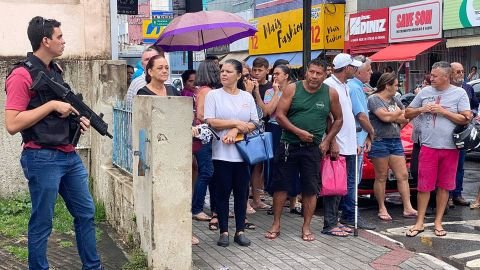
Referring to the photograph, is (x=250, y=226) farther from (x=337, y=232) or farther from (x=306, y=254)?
(x=306, y=254)

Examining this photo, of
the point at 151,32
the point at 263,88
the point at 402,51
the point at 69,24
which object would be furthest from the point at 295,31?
the point at 69,24

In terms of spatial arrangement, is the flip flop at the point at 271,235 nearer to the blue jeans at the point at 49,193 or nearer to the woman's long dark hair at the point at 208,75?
the woman's long dark hair at the point at 208,75

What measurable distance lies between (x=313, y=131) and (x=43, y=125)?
2805 millimetres

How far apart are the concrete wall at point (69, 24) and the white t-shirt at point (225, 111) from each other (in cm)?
278

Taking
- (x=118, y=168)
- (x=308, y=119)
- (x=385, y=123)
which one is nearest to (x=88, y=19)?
(x=118, y=168)

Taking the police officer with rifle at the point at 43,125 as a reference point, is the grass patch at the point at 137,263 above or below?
below

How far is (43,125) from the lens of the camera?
15.9 feet

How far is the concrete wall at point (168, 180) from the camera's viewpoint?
209 inches

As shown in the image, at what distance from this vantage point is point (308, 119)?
659cm

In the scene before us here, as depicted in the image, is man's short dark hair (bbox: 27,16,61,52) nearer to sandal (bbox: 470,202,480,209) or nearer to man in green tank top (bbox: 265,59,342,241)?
man in green tank top (bbox: 265,59,342,241)

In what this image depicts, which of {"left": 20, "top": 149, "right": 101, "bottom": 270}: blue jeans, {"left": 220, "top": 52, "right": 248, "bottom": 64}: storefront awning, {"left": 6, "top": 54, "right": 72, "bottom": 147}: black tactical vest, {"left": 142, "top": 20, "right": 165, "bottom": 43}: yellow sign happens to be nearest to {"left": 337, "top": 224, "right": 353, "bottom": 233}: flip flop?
{"left": 20, "top": 149, "right": 101, "bottom": 270}: blue jeans

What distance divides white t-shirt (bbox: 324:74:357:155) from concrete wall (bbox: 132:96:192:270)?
2.22 meters

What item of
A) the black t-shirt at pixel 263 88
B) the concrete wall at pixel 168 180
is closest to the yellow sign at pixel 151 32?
the black t-shirt at pixel 263 88

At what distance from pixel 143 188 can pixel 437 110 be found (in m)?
3.34
